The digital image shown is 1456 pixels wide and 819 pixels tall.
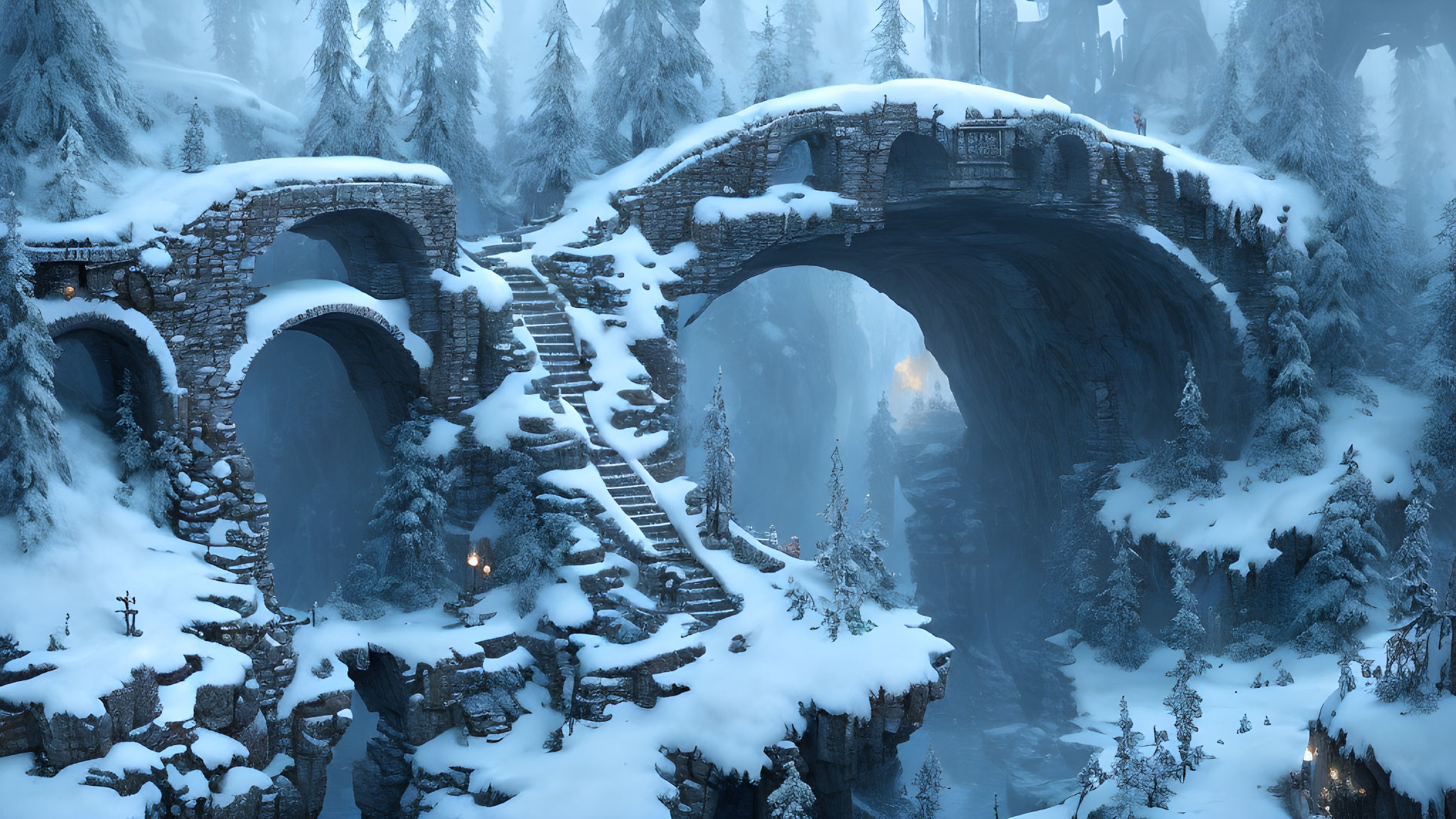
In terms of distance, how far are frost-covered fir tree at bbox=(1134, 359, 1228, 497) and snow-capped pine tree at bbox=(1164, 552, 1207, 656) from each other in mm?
2371

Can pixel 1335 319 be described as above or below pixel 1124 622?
above

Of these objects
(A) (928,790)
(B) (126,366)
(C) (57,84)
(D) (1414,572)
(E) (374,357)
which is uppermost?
(C) (57,84)

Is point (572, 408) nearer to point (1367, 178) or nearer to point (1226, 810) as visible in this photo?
point (1226, 810)

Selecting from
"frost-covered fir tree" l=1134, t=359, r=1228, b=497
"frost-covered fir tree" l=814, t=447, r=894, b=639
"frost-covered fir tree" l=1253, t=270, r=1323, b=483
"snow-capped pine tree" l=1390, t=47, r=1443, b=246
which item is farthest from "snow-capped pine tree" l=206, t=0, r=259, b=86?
"snow-capped pine tree" l=1390, t=47, r=1443, b=246

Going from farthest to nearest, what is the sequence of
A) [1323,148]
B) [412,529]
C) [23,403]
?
[1323,148] < [412,529] < [23,403]

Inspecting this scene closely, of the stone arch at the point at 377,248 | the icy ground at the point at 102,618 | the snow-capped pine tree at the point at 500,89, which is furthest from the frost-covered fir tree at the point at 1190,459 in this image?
the snow-capped pine tree at the point at 500,89

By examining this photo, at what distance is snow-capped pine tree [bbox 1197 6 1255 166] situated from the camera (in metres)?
32.7

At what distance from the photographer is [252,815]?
18375 mm

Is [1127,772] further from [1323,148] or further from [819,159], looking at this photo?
[1323,148]

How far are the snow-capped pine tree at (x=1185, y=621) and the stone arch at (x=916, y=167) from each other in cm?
1061

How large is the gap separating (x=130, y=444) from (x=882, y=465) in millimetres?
45299

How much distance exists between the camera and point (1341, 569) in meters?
26.2

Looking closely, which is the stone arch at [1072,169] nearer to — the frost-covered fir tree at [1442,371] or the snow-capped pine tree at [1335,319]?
the snow-capped pine tree at [1335,319]

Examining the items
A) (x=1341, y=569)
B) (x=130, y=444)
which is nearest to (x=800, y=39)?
(x=1341, y=569)
